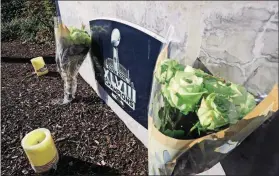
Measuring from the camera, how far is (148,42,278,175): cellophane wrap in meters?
1.29

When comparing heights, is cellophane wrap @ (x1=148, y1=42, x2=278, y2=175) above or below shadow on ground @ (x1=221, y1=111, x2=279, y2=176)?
above

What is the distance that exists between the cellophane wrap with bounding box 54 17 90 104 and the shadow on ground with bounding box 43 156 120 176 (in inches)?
41.8

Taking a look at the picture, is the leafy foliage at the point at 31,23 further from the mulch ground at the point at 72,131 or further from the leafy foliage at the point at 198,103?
the leafy foliage at the point at 198,103

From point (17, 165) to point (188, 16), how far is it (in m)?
2.12

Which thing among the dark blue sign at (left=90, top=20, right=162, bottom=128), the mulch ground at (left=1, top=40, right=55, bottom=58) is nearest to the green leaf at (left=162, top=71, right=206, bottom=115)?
the dark blue sign at (left=90, top=20, right=162, bottom=128)

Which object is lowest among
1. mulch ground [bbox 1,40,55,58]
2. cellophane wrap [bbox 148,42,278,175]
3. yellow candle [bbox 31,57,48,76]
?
mulch ground [bbox 1,40,55,58]

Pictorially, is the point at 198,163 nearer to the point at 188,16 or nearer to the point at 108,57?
the point at 188,16

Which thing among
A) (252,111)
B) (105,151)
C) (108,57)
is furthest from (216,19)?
(105,151)

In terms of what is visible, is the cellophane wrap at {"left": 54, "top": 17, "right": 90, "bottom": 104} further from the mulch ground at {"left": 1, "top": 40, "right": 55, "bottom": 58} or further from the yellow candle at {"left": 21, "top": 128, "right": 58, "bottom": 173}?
the mulch ground at {"left": 1, "top": 40, "right": 55, "bottom": 58}

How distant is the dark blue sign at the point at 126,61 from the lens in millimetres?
2260

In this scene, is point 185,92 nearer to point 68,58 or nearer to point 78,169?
point 78,169

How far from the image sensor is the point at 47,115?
11.4 ft

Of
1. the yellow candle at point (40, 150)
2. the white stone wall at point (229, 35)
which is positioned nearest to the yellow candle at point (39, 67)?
the yellow candle at point (40, 150)

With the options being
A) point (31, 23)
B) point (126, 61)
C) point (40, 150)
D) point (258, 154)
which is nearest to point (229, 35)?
point (258, 154)
